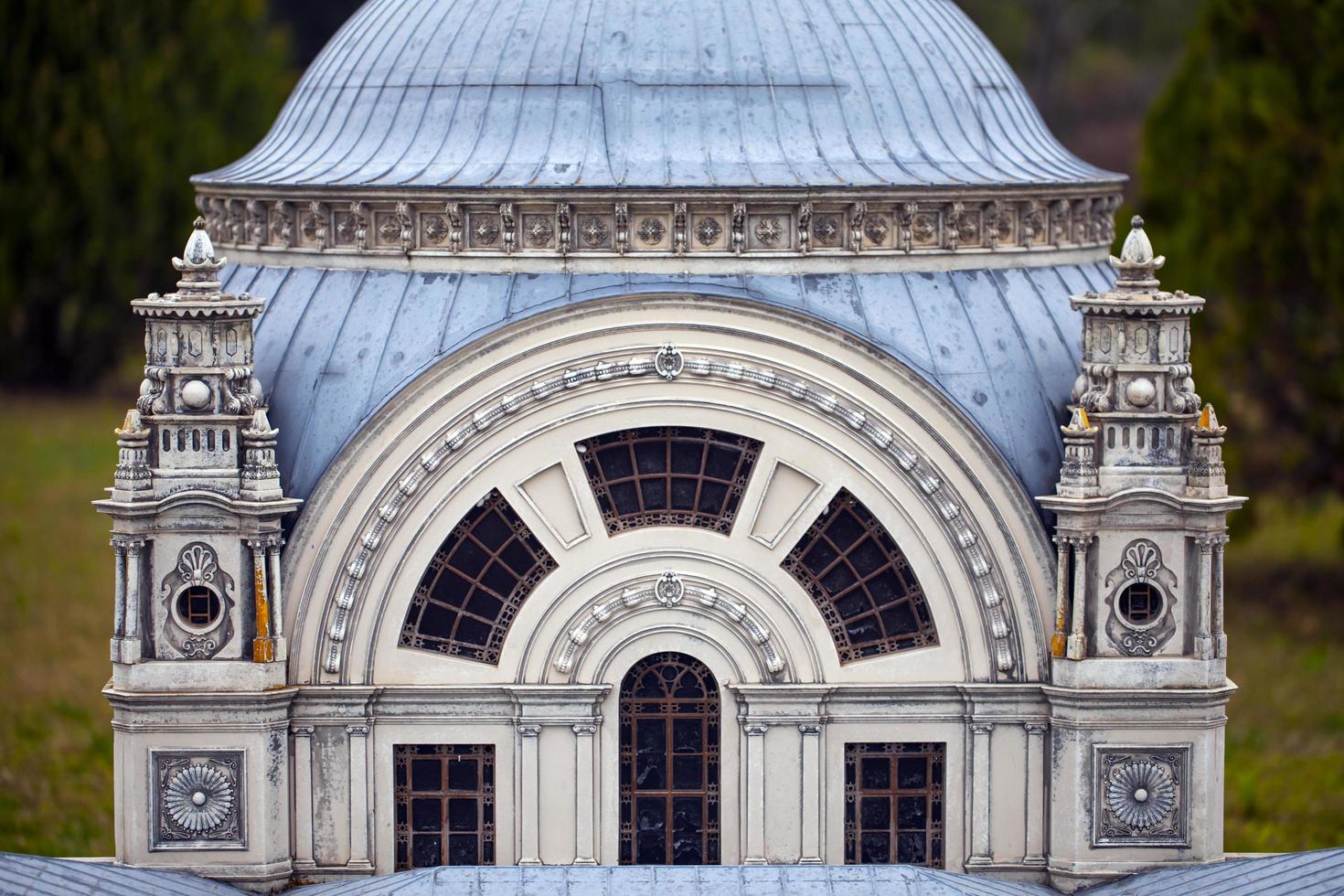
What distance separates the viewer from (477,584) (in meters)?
30.0

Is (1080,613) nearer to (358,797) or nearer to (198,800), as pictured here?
(358,797)

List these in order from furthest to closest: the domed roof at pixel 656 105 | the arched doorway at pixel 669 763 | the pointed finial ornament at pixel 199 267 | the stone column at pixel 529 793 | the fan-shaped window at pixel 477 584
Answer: the domed roof at pixel 656 105 < the arched doorway at pixel 669 763 < the fan-shaped window at pixel 477 584 < the stone column at pixel 529 793 < the pointed finial ornament at pixel 199 267

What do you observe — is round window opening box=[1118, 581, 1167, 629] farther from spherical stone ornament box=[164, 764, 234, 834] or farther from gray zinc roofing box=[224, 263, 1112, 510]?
spherical stone ornament box=[164, 764, 234, 834]

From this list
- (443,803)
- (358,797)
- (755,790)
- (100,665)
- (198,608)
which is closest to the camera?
(198,608)

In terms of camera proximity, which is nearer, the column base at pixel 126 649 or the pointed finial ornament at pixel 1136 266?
the column base at pixel 126 649

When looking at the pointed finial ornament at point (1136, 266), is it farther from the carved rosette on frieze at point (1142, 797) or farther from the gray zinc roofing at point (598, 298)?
the carved rosette on frieze at point (1142, 797)

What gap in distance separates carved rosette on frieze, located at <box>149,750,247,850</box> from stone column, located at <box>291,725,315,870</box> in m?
0.66

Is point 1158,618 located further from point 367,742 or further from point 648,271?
point 367,742

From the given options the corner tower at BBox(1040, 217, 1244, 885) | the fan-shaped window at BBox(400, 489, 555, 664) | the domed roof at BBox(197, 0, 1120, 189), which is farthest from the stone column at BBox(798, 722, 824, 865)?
the domed roof at BBox(197, 0, 1120, 189)

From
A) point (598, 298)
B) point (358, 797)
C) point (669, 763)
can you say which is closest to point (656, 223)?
point (598, 298)

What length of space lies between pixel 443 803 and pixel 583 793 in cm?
165

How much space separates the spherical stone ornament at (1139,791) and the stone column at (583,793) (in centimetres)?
598

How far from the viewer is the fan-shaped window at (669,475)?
29812mm

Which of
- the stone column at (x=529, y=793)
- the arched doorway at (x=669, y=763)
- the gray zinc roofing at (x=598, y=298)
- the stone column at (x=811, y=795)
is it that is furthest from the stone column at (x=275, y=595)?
the stone column at (x=811, y=795)
